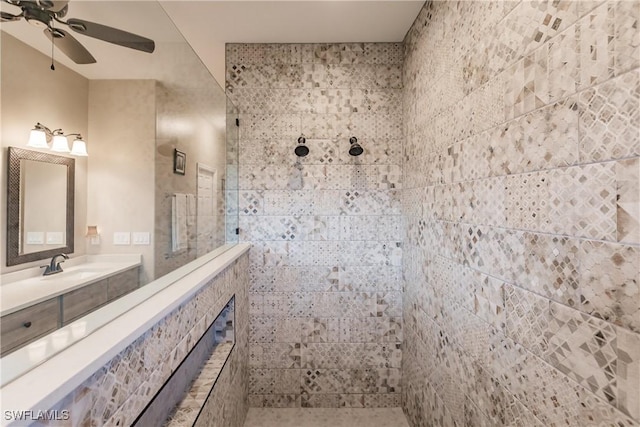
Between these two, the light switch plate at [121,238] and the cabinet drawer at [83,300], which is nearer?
the cabinet drawer at [83,300]

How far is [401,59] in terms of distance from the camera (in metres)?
2.47

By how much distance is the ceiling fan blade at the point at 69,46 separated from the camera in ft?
2.79

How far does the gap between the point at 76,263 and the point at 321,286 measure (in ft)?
5.92

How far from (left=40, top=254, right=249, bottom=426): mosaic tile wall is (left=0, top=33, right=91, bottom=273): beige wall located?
0.35m

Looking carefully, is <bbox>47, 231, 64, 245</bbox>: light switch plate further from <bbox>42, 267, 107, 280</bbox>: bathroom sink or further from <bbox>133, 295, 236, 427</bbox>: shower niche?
<bbox>133, 295, 236, 427</bbox>: shower niche

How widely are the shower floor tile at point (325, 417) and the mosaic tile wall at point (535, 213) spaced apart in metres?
0.72

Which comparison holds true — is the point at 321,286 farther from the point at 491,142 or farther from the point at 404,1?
the point at 404,1

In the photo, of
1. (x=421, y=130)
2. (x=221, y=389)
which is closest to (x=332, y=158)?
(x=421, y=130)

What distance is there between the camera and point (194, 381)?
153 centimetres

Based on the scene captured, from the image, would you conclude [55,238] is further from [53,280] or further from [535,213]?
[535,213]

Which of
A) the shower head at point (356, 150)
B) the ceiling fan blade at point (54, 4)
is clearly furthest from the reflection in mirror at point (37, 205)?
the shower head at point (356, 150)

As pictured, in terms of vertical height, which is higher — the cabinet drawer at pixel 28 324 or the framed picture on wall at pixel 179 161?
the framed picture on wall at pixel 179 161

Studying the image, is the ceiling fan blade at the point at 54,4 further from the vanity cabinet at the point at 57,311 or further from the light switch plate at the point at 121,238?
the vanity cabinet at the point at 57,311

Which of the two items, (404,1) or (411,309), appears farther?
(411,309)
